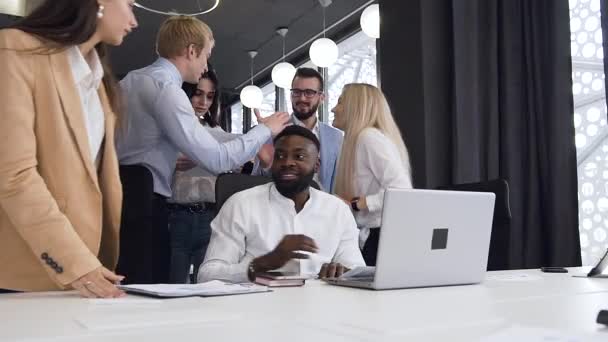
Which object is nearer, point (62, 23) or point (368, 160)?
Result: point (62, 23)

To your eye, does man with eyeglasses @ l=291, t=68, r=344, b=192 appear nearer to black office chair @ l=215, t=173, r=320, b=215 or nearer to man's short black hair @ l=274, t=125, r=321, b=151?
man's short black hair @ l=274, t=125, r=321, b=151

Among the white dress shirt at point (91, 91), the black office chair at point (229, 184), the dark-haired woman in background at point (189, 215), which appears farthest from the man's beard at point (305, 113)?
the white dress shirt at point (91, 91)

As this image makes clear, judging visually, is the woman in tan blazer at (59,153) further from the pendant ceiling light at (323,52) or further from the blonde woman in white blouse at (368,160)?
the pendant ceiling light at (323,52)

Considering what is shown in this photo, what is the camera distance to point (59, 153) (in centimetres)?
126

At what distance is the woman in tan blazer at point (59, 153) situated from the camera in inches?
45.3

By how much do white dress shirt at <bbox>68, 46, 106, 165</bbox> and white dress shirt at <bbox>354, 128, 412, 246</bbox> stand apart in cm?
Result: 109

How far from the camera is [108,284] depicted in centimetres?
112

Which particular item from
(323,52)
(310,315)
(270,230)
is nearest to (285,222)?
(270,230)

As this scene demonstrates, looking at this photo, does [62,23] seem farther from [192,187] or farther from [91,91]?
[192,187]

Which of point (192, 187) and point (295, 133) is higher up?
point (295, 133)

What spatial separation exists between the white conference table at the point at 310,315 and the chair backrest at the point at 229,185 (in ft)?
2.41

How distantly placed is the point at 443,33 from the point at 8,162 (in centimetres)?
266

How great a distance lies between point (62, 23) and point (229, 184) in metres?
0.80

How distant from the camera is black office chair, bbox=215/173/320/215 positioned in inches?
76.7
